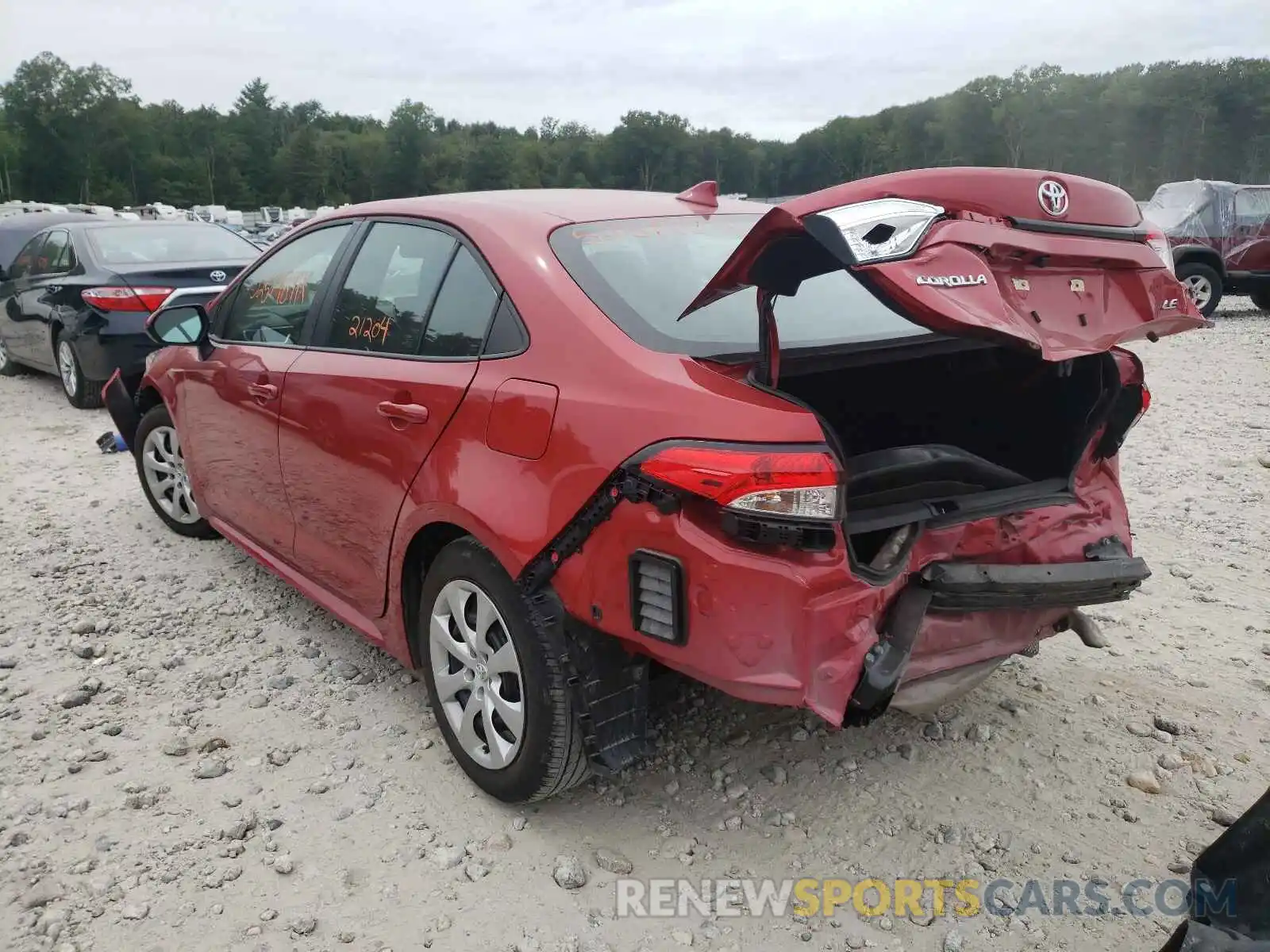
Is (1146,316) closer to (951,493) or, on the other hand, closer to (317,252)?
(951,493)

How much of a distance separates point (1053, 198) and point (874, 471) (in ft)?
2.37

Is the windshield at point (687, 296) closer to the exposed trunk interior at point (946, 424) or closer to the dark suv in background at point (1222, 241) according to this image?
the exposed trunk interior at point (946, 424)

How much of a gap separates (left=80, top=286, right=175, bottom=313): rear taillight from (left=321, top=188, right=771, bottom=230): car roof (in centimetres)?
487

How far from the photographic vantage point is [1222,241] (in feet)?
40.5

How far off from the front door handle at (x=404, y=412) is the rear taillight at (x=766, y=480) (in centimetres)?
98

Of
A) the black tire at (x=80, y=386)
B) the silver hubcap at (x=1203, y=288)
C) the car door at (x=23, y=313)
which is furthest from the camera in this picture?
the silver hubcap at (x=1203, y=288)

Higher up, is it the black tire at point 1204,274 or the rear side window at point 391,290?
the rear side window at point 391,290

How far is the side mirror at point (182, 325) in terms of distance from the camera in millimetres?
4035

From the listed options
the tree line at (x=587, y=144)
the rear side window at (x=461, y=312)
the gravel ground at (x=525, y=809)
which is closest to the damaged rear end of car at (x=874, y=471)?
the rear side window at (x=461, y=312)

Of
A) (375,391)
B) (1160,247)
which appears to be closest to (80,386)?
(375,391)

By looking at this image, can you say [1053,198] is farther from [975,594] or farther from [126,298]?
[126,298]

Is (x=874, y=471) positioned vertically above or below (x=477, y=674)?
above

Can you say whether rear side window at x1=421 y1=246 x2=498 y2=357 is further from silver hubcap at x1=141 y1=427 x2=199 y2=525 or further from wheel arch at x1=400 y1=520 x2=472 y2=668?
silver hubcap at x1=141 y1=427 x2=199 y2=525

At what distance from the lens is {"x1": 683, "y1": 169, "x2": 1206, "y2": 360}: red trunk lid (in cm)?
183
